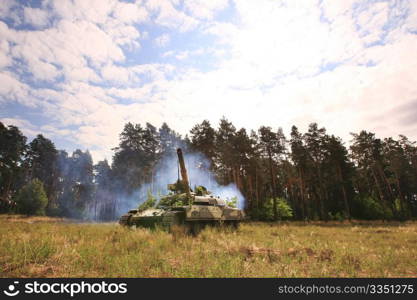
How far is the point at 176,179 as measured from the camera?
44.1m

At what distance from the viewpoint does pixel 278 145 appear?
4253 cm

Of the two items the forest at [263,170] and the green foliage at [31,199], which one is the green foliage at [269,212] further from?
the green foliage at [31,199]

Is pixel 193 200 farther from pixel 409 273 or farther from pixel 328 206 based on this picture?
pixel 328 206

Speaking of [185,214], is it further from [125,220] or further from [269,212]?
[269,212]

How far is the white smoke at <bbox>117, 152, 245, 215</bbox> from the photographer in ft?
113

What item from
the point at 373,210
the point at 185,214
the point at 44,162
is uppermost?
the point at 44,162

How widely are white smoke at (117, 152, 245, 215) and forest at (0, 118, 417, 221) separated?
2.57 feet

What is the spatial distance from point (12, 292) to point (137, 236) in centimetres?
477

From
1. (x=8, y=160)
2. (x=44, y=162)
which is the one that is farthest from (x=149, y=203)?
(x=44, y=162)

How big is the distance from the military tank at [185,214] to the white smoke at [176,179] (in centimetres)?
1819

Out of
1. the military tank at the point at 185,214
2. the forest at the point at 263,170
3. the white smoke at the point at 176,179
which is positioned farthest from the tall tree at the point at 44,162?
the military tank at the point at 185,214

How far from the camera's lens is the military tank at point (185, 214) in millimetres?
9609

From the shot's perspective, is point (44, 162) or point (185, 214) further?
point (44, 162)

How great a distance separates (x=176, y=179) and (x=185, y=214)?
3495 cm
